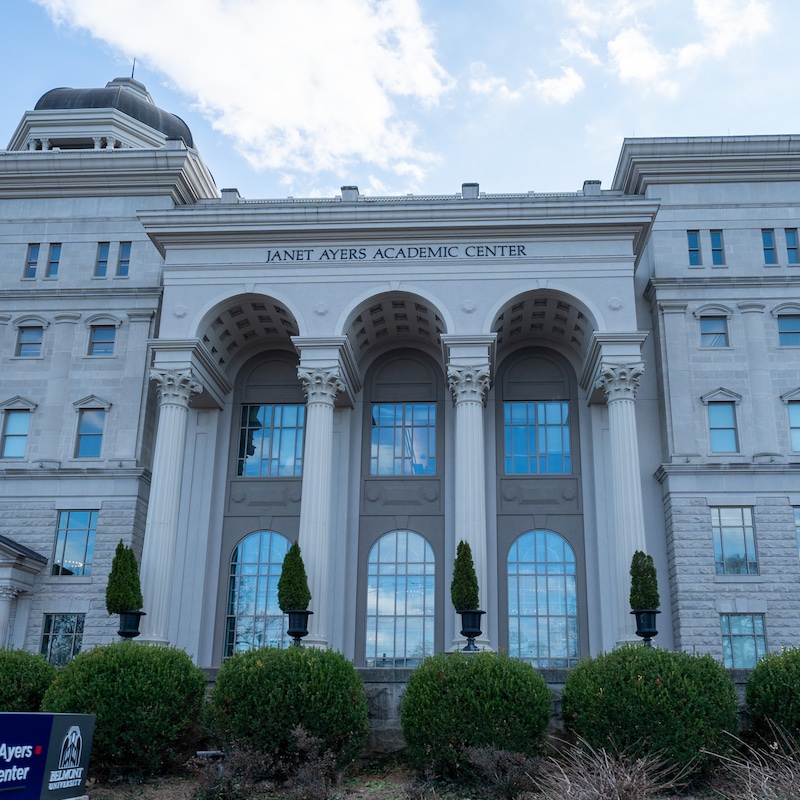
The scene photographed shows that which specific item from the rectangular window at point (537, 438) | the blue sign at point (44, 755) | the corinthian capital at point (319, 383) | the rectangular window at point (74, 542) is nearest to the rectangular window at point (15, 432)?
the rectangular window at point (74, 542)

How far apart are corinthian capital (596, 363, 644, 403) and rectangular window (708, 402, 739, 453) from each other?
3960 mm

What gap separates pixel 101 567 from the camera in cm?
3156

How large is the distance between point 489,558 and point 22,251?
2139cm

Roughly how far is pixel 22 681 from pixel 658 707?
1390cm

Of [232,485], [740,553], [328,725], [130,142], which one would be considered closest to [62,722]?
[328,725]

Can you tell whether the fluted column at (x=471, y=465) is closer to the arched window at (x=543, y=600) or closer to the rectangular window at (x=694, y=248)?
the arched window at (x=543, y=600)

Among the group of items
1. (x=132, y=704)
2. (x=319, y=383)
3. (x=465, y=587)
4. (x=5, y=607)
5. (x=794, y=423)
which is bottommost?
(x=132, y=704)

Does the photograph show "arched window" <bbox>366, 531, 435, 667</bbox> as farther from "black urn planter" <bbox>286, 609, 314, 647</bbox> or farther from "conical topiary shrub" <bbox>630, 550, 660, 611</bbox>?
"conical topiary shrub" <bbox>630, 550, 660, 611</bbox>

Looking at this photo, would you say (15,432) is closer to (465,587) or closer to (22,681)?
(22,681)

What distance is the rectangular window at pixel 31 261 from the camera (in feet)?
119

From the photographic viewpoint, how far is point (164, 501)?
96.2ft

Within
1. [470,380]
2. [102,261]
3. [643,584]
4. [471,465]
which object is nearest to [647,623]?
[643,584]

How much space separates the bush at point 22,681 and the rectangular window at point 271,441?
532 inches

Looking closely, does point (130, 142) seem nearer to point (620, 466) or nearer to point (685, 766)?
point (620, 466)
